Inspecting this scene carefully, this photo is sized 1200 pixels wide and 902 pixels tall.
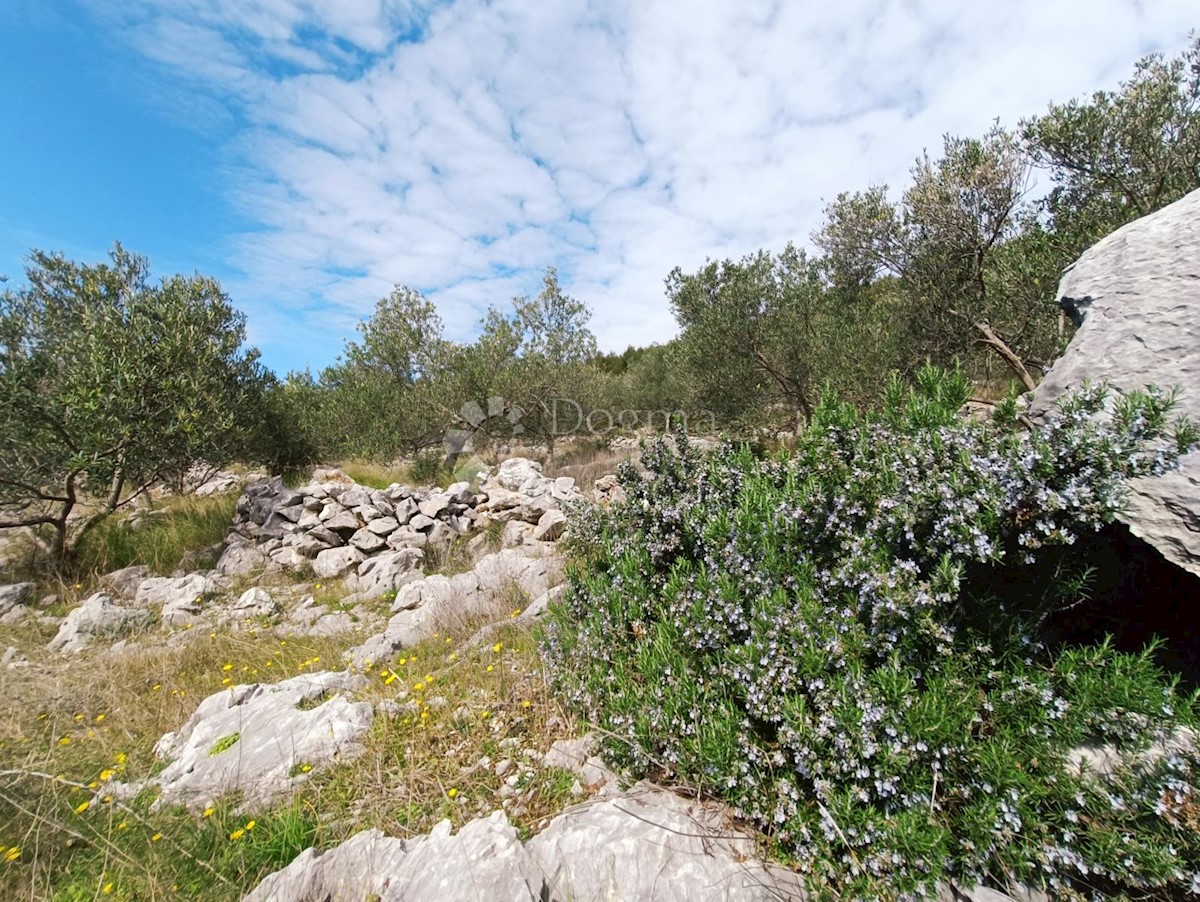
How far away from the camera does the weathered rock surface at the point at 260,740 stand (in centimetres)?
341

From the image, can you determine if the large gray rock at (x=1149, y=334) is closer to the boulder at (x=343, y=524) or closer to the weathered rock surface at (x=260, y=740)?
the weathered rock surface at (x=260, y=740)

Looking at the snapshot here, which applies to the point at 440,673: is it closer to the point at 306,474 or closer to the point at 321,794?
the point at 321,794

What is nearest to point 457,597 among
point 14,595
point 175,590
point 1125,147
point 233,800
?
point 233,800

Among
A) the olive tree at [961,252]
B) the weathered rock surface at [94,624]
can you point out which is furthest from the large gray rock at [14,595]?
the olive tree at [961,252]

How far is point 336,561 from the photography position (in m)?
9.06

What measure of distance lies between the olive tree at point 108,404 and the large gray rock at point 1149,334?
12.6 meters

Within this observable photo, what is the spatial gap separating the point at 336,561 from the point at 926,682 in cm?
A: 932

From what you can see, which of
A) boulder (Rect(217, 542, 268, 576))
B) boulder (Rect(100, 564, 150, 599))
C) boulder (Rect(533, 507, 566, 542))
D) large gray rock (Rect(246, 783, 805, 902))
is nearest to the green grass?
boulder (Rect(100, 564, 150, 599))

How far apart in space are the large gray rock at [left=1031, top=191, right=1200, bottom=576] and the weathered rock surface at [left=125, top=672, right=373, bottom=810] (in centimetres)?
522

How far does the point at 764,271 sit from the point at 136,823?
1582cm

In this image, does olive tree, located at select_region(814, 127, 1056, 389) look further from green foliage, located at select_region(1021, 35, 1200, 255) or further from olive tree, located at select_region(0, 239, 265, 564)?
olive tree, located at select_region(0, 239, 265, 564)

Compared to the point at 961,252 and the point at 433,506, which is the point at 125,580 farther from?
the point at 961,252

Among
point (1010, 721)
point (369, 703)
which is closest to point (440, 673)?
point (369, 703)

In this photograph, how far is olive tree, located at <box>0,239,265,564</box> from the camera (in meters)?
8.27
